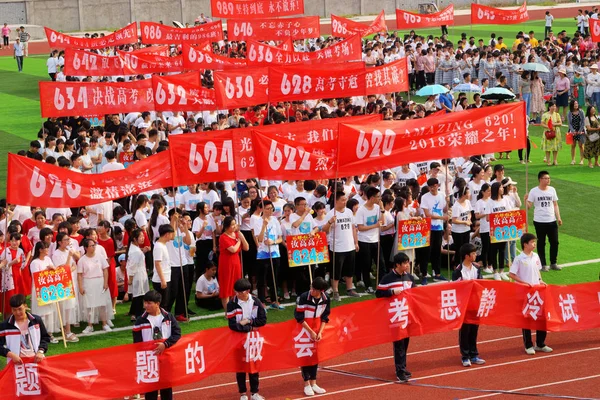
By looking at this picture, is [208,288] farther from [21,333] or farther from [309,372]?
[21,333]

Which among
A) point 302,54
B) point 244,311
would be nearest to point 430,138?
point 244,311

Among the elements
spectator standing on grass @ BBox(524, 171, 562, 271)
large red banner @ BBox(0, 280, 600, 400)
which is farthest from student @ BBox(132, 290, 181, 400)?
spectator standing on grass @ BBox(524, 171, 562, 271)

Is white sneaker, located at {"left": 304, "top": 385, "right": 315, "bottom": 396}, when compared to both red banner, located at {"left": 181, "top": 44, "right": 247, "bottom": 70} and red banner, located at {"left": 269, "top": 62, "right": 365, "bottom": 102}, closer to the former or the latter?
red banner, located at {"left": 269, "top": 62, "right": 365, "bottom": 102}

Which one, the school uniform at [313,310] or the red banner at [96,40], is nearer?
the school uniform at [313,310]

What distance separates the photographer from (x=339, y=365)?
49.7 feet

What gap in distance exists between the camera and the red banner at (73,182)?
51.9ft

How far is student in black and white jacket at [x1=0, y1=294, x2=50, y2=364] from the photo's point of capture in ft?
41.8

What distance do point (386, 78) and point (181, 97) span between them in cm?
495

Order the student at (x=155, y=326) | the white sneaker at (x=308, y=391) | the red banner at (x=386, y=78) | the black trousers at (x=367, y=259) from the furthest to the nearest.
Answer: the red banner at (x=386, y=78)
the black trousers at (x=367, y=259)
the white sneaker at (x=308, y=391)
the student at (x=155, y=326)

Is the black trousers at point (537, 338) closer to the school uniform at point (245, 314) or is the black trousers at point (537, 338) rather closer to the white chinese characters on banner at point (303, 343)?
the white chinese characters on banner at point (303, 343)

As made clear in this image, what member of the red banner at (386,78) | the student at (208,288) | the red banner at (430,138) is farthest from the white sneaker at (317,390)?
the red banner at (386,78)

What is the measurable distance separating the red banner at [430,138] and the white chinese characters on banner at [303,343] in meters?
3.66

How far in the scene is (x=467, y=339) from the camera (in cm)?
1498

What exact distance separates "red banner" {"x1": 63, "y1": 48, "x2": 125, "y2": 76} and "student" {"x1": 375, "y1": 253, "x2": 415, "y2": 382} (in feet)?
56.0
